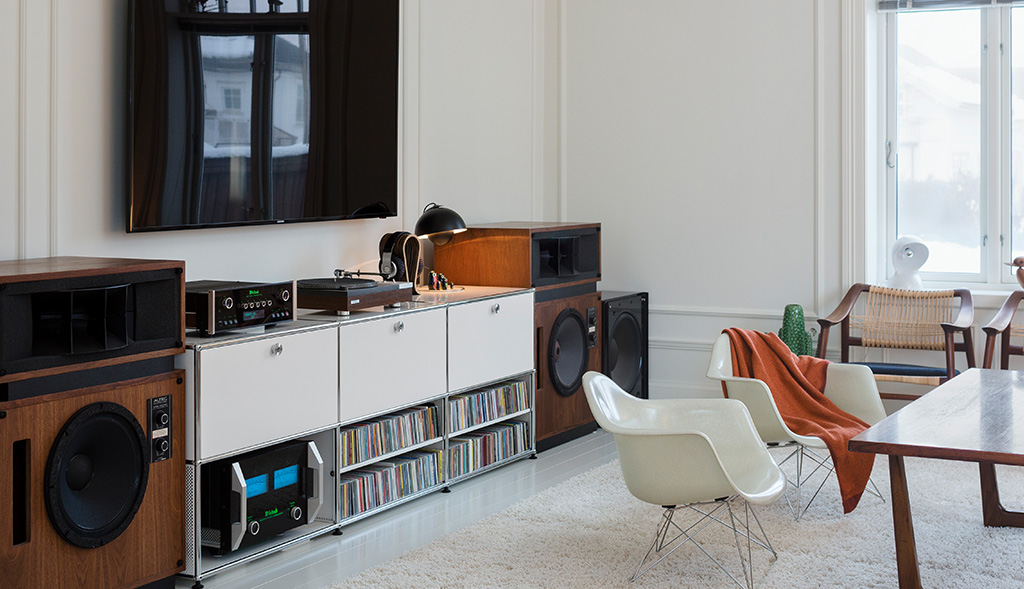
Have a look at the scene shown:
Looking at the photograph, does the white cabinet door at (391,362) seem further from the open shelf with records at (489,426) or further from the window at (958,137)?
the window at (958,137)

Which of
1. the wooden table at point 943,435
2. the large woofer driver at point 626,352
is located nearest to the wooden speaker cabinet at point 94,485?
the wooden table at point 943,435

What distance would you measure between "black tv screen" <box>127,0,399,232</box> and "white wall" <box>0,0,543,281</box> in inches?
4.7

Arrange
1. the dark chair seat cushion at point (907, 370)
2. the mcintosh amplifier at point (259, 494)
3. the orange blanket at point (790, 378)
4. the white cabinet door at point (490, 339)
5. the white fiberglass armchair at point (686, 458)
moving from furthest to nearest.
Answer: the dark chair seat cushion at point (907, 370) < the white cabinet door at point (490, 339) < the orange blanket at point (790, 378) < the mcintosh amplifier at point (259, 494) < the white fiberglass armchair at point (686, 458)

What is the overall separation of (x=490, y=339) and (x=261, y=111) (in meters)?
1.51

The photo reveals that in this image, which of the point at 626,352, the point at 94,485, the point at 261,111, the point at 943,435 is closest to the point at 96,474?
the point at 94,485

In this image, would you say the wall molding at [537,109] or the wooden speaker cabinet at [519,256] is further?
the wall molding at [537,109]

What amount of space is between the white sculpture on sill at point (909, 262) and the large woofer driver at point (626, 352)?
4.89 ft

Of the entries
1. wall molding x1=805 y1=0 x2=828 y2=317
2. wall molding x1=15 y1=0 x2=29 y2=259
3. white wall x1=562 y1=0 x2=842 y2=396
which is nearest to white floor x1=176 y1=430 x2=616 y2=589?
wall molding x1=15 y1=0 x2=29 y2=259

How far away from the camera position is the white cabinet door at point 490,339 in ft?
15.1

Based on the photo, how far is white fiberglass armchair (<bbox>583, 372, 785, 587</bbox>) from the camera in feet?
10.5

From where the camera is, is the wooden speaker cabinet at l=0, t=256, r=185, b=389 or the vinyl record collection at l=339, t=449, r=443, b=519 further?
the vinyl record collection at l=339, t=449, r=443, b=519

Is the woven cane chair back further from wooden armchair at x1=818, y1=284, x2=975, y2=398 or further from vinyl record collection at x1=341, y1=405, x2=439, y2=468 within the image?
vinyl record collection at x1=341, y1=405, x2=439, y2=468

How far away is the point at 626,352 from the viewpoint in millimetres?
6023

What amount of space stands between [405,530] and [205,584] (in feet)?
2.81
